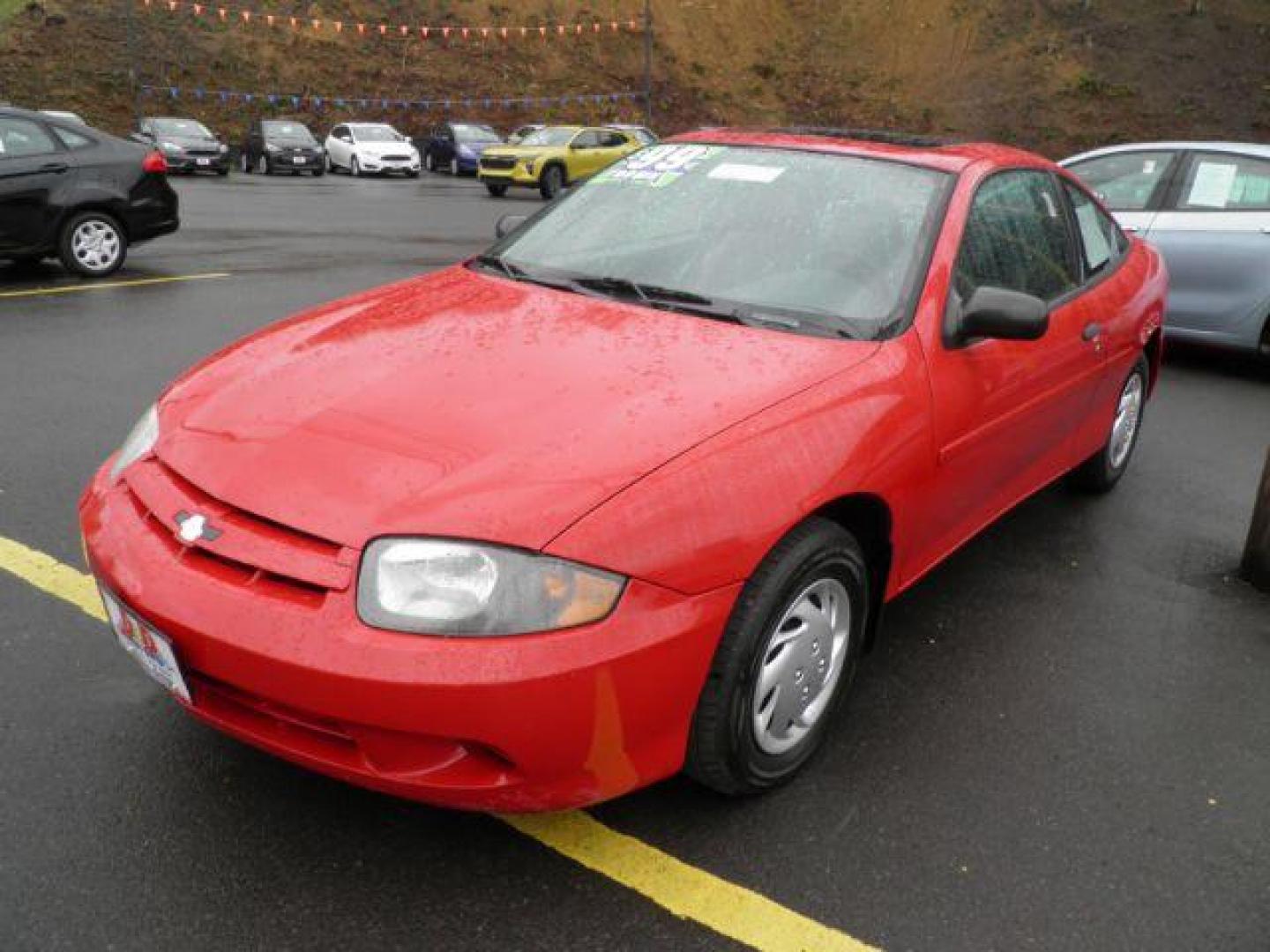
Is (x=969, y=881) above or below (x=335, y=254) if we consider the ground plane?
above

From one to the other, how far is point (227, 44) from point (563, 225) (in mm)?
38301

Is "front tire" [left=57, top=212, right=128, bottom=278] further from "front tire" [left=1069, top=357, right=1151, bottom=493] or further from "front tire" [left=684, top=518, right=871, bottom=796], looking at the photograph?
"front tire" [left=684, top=518, right=871, bottom=796]

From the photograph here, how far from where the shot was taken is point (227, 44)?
37000mm

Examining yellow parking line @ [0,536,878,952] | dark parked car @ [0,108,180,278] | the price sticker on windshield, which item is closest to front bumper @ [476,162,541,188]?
dark parked car @ [0,108,180,278]

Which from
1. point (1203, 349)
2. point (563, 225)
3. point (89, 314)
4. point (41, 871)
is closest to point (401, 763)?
point (41, 871)

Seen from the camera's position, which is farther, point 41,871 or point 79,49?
point 79,49

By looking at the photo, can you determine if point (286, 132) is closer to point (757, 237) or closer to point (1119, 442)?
point (1119, 442)

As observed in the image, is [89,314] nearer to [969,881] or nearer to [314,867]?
[314,867]

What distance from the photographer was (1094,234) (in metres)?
4.55

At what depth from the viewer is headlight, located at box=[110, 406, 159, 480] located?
8.64ft

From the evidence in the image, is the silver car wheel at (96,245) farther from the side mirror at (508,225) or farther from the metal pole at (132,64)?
the metal pole at (132,64)

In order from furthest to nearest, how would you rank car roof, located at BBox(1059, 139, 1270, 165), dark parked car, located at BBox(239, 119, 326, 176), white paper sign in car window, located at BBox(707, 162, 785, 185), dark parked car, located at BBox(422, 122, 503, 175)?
dark parked car, located at BBox(422, 122, 503, 175) < dark parked car, located at BBox(239, 119, 326, 176) < car roof, located at BBox(1059, 139, 1270, 165) < white paper sign in car window, located at BBox(707, 162, 785, 185)

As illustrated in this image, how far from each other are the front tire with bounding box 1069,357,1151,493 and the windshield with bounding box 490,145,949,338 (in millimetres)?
1916

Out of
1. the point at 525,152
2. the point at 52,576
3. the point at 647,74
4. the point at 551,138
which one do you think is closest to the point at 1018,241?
the point at 52,576
